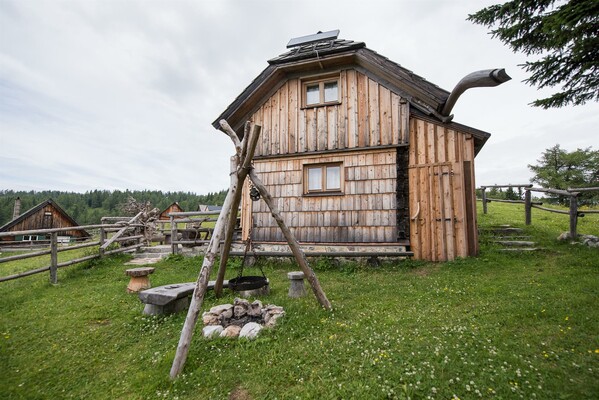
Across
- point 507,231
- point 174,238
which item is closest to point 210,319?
point 174,238

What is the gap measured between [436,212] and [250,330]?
6.47 m

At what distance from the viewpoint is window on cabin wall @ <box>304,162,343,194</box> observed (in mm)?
9180

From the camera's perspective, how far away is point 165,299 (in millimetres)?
4949

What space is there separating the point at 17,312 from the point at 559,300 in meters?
10.3

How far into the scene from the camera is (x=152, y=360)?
3.66 m

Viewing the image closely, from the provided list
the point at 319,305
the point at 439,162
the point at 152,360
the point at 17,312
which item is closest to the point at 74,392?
the point at 152,360

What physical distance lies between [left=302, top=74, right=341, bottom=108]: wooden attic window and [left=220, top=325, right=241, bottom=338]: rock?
7535 millimetres

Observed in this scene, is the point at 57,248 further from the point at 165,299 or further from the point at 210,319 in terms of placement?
the point at 210,319

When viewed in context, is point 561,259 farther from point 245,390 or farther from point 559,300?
point 245,390

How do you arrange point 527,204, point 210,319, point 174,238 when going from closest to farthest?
point 210,319, point 174,238, point 527,204

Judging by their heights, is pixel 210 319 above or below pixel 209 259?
below

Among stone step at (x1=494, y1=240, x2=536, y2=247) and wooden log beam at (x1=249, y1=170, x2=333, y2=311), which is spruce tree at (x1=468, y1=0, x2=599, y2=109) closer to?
stone step at (x1=494, y1=240, x2=536, y2=247)

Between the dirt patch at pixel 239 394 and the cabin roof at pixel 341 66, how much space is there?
26.6 feet

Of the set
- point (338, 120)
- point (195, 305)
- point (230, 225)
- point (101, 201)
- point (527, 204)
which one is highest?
point (101, 201)
